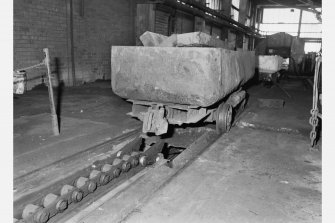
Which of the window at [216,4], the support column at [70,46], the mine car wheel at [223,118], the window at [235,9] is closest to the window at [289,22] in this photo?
the window at [235,9]

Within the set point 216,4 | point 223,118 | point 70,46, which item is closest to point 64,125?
point 223,118

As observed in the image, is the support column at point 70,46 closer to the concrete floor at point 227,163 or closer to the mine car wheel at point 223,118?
the concrete floor at point 227,163

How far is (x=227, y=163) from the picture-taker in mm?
3730

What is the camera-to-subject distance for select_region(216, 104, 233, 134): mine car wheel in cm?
508

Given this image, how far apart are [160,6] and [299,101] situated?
7.10 m

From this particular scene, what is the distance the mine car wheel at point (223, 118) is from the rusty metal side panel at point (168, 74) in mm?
878

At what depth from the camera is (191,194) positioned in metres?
2.89

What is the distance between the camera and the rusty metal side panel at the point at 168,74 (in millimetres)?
3982

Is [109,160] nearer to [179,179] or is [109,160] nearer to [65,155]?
[65,155]

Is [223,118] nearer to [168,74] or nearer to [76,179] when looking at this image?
[168,74]

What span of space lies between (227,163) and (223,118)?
147 cm

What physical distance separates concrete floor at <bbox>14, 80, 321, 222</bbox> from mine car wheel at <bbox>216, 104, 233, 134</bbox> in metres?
0.18

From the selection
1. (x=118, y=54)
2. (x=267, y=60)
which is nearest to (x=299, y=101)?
(x=267, y=60)
